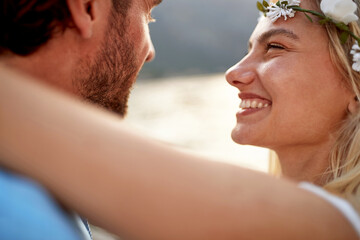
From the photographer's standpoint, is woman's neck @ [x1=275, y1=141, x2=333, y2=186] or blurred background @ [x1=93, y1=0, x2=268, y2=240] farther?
blurred background @ [x1=93, y1=0, x2=268, y2=240]

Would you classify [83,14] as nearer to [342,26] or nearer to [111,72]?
[111,72]

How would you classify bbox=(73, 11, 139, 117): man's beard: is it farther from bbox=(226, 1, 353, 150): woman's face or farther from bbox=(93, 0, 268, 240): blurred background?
bbox=(93, 0, 268, 240): blurred background

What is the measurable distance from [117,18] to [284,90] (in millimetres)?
1203

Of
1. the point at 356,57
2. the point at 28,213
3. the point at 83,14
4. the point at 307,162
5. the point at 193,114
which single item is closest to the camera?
the point at 28,213

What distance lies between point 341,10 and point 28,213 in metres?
2.29

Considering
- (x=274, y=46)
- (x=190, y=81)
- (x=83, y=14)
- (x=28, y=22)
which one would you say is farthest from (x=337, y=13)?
(x=190, y=81)

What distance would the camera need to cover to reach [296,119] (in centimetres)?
254

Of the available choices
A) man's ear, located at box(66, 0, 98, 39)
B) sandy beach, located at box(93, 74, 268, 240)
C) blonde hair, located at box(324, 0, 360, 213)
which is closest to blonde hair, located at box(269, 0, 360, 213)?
→ blonde hair, located at box(324, 0, 360, 213)

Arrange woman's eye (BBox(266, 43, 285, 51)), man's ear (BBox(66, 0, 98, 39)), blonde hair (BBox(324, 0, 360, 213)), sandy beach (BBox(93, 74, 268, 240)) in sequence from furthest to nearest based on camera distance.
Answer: sandy beach (BBox(93, 74, 268, 240))
woman's eye (BBox(266, 43, 285, 51))
blonde hair (BBox(324, 0, 360, 213))
man's ear (BBox(66, 0, 98, 39))

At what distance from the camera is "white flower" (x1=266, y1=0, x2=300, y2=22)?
2.63 metres

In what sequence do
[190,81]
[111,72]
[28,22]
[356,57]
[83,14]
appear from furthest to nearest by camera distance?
[190,81] → [356,57] → [111,72] → [83,14] → [28,22]

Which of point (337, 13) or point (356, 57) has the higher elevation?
point (337, 13)

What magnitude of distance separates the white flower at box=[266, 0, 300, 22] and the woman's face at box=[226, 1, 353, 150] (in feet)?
0.12

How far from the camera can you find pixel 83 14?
1.72m
